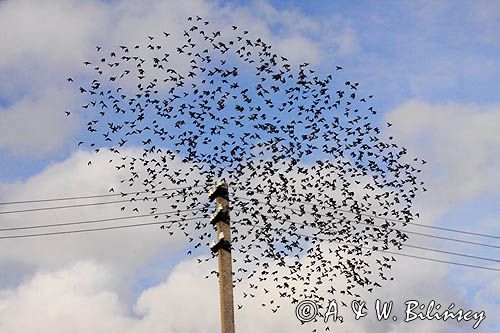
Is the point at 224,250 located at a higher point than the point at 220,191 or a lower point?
lower

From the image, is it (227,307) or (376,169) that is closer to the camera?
(227,307)

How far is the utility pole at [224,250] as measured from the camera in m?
16.0

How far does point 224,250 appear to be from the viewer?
16.8 m

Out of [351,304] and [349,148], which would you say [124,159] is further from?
[351,304]

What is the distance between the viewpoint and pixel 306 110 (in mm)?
20125

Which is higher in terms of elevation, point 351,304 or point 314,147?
point 314,147

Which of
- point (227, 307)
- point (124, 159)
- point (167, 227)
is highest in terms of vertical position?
point (124, 159)

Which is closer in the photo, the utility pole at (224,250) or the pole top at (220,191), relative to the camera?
the utility pole at (224,250)

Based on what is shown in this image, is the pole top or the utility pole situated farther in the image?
the pole top

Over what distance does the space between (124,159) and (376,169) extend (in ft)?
26.1

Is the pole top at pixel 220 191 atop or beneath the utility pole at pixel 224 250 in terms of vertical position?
atop

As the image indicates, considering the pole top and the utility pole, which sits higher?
the pole top

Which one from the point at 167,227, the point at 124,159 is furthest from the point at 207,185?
the point at 124,159

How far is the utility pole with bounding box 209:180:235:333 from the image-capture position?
16.0 metres
